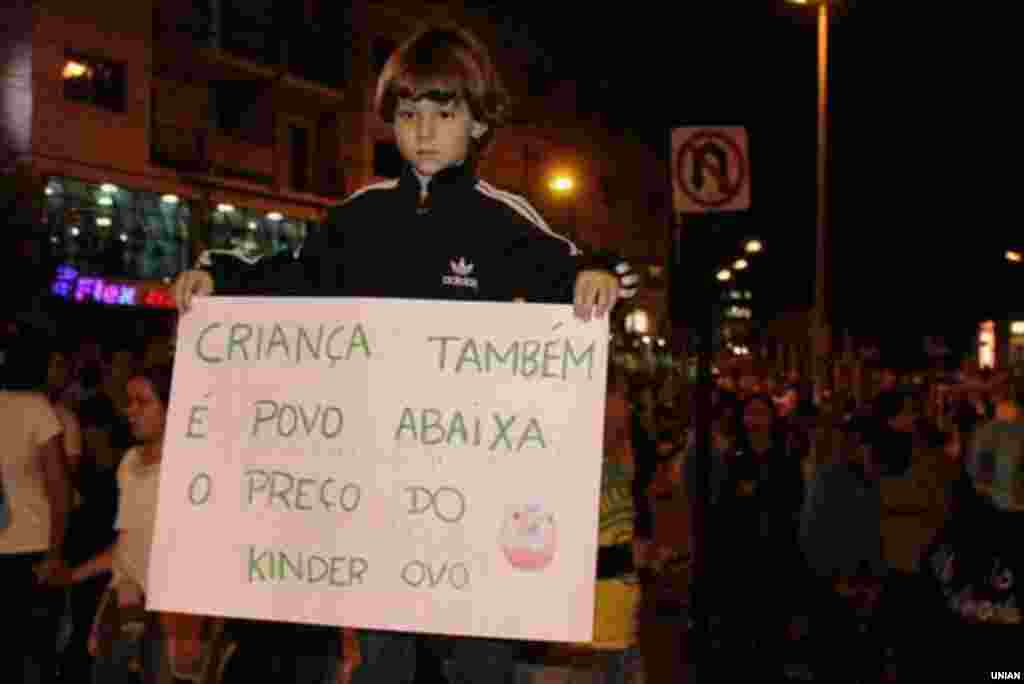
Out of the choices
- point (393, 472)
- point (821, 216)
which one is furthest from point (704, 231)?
point (821, 216)

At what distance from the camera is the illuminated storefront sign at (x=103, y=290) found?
82.7 ft

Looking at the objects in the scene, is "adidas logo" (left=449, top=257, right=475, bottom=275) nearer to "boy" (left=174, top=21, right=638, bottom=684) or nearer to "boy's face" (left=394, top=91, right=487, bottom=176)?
"boy" (left=174, top=21, right=638, bottom=684)

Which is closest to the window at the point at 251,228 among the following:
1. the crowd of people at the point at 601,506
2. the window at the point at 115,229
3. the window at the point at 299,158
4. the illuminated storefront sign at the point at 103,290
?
the window at the point at 115,229

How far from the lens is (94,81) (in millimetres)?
26000

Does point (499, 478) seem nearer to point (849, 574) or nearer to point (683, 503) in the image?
point (849, 574)

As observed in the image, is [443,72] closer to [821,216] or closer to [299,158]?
[821,216]

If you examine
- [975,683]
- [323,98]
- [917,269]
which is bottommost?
[975,683]

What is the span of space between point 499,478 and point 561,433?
0.55 feet

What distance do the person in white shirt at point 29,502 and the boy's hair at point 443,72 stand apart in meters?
3.21

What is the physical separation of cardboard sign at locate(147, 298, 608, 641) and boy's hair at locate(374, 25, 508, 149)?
1.67 feet

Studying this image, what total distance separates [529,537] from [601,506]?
96.3 inches

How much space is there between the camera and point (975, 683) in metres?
7.39

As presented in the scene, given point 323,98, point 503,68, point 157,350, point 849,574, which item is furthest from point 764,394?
point 503,68

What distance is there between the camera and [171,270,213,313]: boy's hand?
3277 millimetres
